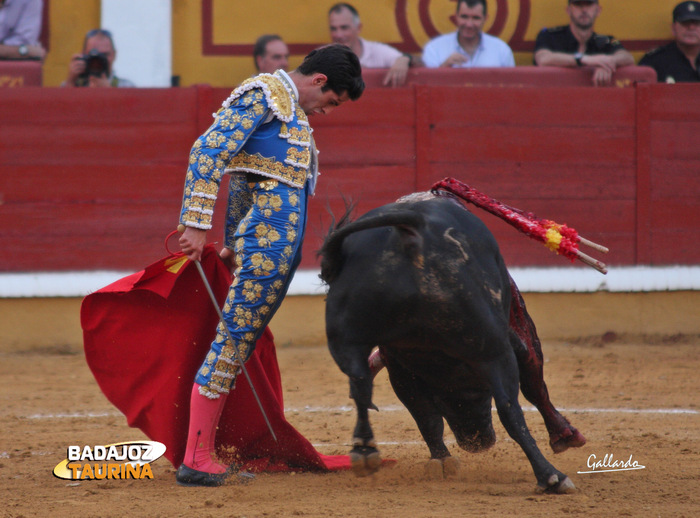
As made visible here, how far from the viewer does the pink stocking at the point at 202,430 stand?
2.89m

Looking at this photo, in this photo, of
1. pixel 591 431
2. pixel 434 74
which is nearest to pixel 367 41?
pixel 434 74

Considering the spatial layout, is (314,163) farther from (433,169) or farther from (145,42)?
(145,42)

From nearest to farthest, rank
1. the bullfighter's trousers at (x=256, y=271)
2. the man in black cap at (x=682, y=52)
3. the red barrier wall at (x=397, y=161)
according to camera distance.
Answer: the bullfighter's trousers at (x=256, y=271) < the red barrier wall at (x=397, y=161) < the man in black cap at (x=682, y=52)

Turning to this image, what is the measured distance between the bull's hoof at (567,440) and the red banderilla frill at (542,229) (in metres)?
0.53

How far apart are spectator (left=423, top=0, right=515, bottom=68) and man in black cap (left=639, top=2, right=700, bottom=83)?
1.01 metres

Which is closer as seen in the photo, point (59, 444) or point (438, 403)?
point (438, 403)

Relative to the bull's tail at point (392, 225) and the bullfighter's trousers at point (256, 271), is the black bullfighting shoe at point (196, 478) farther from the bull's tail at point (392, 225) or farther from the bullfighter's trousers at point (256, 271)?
the bull's tail at point (392, 225)

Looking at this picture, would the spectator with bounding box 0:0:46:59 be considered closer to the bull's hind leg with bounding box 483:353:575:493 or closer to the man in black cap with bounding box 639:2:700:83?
the man in black cap with bounding box 639:2:700:83

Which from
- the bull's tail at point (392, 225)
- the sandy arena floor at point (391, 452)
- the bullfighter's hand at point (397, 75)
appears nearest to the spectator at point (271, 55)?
the bullfighter's hand at point (397, 75)

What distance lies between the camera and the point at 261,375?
10.5 ft

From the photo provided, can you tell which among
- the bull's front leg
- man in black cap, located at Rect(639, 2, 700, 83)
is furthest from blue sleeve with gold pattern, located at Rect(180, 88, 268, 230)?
man in black cap, located at Rect(639, 2, 700, 83)

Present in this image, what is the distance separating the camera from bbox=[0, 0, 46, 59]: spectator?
639cm

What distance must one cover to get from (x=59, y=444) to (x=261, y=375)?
3.08 feet

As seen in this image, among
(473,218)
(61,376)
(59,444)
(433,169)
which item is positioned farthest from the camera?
(433,169)
